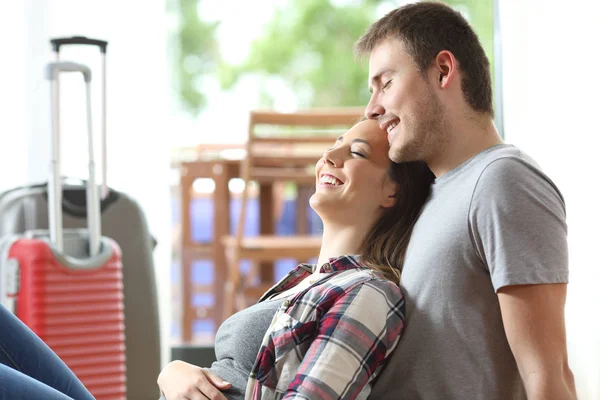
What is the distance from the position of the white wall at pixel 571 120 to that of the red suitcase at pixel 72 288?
134 cm

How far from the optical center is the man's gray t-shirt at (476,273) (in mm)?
1131

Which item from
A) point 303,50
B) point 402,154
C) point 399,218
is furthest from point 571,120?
point 303,50

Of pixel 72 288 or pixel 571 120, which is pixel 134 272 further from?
pixel 571 120

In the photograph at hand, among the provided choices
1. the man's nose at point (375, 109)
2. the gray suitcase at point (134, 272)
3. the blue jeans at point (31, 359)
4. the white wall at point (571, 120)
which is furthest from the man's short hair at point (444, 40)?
the gray suitcase at point (134, 272)

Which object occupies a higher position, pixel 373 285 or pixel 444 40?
pixel 444 40

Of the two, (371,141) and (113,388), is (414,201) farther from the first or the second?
(113,388)

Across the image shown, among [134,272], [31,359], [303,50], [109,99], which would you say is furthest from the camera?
[303,50]

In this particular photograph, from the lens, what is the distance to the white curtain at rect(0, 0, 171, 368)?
267cm

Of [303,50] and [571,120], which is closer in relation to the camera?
[571,120]

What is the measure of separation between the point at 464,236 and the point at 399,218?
12.1 inches

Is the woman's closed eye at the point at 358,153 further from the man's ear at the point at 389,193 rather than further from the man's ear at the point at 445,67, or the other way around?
the man's ear at the point at 445,67

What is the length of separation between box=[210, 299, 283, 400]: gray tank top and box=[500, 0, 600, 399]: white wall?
118 cm

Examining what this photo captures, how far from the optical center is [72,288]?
223 cm

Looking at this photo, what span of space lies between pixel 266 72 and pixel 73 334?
6669 mm
